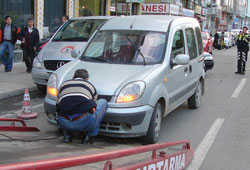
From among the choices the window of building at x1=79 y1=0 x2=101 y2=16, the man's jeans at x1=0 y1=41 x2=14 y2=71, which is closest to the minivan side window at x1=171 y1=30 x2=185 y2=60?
the man's jeans at x1=0 y1=41 x2=14 y2=71

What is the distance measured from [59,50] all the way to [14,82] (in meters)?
2.13

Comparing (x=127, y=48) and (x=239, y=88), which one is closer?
(x=127, y=48)

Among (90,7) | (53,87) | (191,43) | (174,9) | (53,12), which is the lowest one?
(53,87)

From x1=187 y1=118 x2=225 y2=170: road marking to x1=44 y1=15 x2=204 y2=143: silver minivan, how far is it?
0.70 metres

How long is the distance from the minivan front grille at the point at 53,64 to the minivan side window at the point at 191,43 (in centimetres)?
301

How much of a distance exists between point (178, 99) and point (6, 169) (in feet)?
16.2

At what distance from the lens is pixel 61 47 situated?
29.8ft

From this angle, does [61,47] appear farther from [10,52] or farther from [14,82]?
[10,52]

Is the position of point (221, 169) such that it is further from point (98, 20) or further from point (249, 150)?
point (98, 20)

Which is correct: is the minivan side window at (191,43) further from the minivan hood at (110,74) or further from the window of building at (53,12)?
the window of building at (53,12)

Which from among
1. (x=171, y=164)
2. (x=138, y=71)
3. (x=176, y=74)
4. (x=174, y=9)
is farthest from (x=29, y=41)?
(x=174, y=9)

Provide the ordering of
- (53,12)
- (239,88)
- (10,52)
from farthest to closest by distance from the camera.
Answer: (53,12)
(10,52)
(239,88)

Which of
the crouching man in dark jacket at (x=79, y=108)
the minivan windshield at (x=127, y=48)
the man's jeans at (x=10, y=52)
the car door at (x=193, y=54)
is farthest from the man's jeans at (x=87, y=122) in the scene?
the man's jeans at (x=10, y=52)

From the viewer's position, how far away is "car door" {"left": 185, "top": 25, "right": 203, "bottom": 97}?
715 cm
